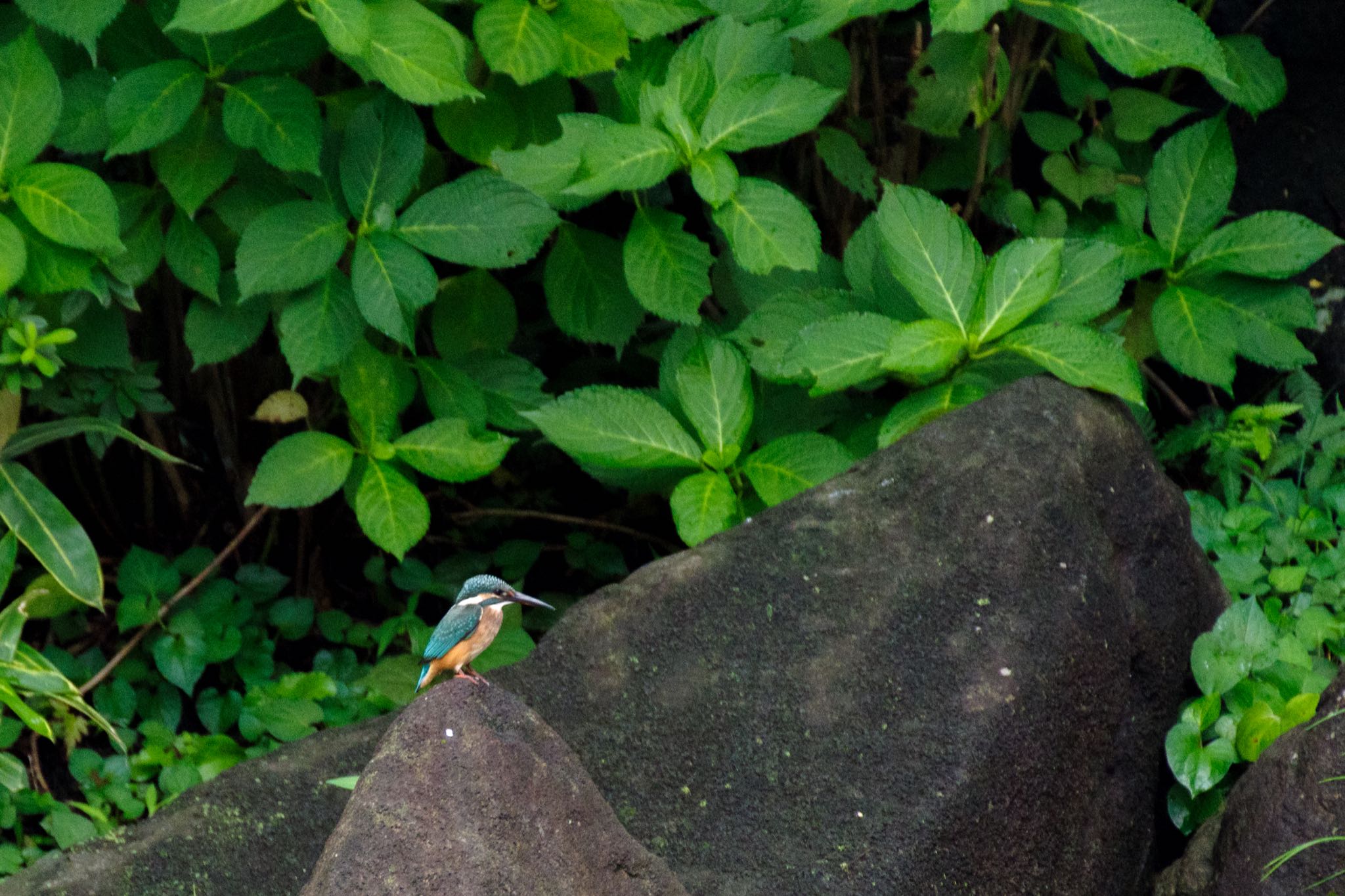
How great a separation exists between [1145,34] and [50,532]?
312cm

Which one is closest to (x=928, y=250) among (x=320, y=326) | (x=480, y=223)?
(x=480, y=223)

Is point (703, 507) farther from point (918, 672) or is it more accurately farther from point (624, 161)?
point (624, 161)

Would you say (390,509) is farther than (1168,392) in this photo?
No

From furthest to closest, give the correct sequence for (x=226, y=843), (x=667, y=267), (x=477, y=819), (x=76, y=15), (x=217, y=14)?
(x=667, y=267), (x=76, y=15), (x=217, y=14), (x=226, y=843), (x=477, y=819)

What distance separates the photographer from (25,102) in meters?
3.21

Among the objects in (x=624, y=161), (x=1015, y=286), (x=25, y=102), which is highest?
(x=25, y=102)

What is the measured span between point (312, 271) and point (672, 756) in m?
1.54

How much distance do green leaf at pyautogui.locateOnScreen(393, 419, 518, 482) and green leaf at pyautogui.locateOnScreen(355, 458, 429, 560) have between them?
0.07m

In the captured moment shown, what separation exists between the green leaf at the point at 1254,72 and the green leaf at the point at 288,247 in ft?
8.98

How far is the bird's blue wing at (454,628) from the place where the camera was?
2303mm

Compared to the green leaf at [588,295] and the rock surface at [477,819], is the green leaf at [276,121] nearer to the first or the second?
the green leaf at [588,295]

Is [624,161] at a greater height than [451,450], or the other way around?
[624,161]

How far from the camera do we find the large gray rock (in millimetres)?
2590

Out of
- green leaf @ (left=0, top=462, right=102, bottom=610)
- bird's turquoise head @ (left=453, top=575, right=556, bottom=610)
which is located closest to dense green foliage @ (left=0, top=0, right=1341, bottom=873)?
green leaf @ (left=0, top=462, right=102, bottom=610)
